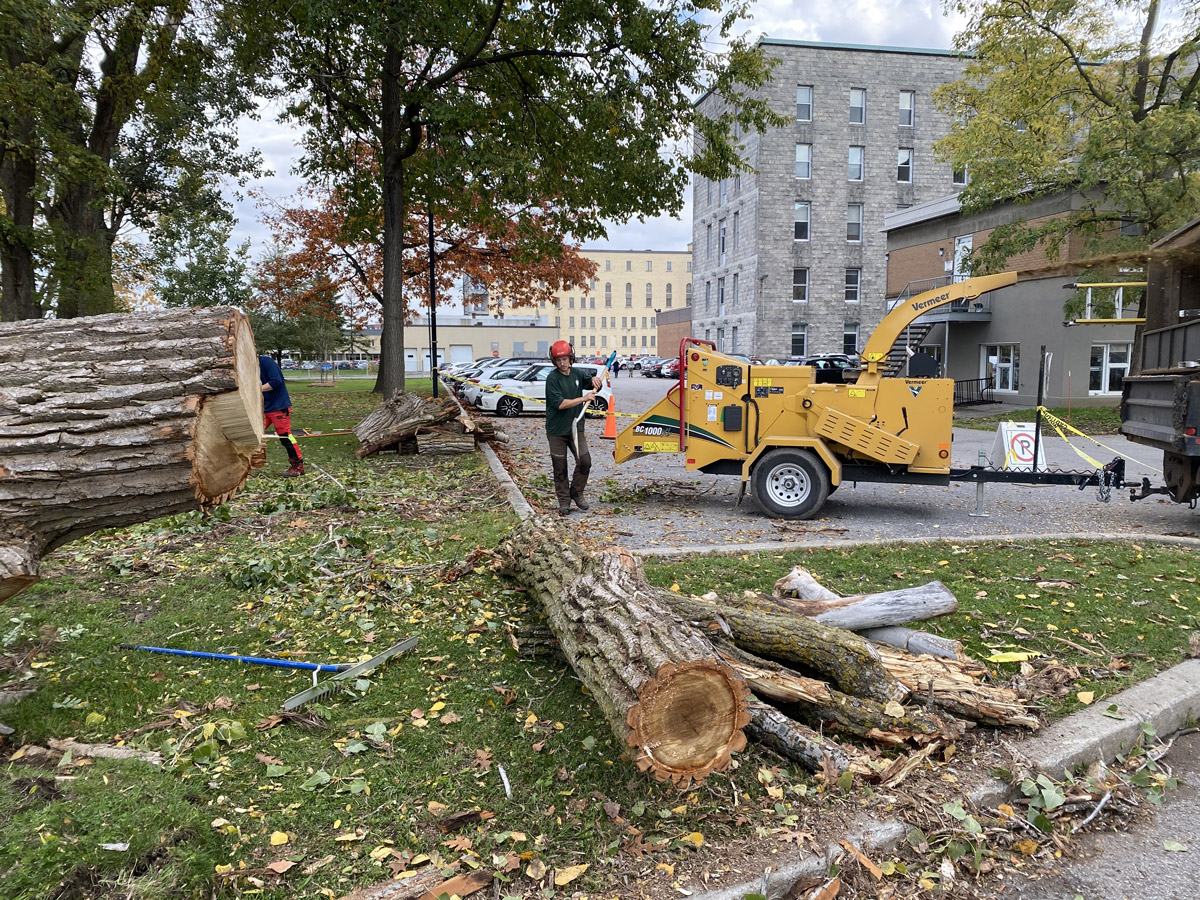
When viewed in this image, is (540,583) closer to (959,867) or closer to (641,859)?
(641,859)

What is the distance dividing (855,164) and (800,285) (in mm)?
8017

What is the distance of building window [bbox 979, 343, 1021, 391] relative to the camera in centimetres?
2748

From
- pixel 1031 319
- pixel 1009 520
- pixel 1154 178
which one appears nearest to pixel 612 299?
pixel 1031 319

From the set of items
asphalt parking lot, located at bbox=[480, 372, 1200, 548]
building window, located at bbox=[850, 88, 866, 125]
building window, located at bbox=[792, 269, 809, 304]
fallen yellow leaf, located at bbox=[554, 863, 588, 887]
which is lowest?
fallen yellow leaf, located at bbox=[554, 863, 588, 887]

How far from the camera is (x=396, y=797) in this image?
2908 millimetres

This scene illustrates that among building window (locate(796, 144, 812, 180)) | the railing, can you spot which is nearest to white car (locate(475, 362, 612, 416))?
the railing

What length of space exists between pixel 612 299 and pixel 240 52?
347 ft

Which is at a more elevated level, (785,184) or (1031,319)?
(785,184)

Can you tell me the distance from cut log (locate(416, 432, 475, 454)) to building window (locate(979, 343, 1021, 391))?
2298cm

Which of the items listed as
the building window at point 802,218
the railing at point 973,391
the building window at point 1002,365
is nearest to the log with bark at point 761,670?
the railing at point 973,391

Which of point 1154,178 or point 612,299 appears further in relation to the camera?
point 612,299

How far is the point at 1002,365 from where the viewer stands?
28.4m

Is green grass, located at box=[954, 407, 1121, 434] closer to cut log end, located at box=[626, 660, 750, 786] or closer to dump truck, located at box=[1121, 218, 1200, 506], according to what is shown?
dump truck, located at box=[1121, 218, 1200, 506]

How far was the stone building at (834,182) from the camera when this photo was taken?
4347 cm
